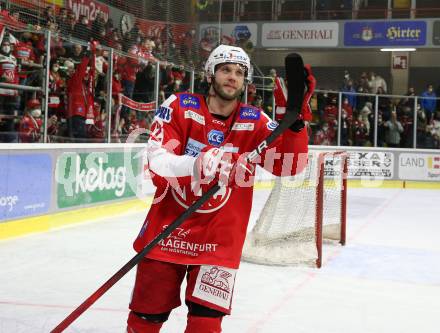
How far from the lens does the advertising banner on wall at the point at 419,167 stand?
46.9 ft

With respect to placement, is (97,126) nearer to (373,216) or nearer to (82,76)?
(82,76)

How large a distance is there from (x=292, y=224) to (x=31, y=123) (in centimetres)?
295

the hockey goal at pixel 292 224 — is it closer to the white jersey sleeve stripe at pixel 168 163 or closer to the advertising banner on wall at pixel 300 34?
the white jersey sleeve stripe at pixel 168 163

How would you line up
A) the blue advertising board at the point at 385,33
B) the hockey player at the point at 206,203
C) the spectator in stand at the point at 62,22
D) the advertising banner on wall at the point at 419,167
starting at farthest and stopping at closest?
the blue advertising board at the point at 385,33, the advertising banner on wall at the point at 419,167, the spectator in stand at the point at 62,22, the hockey player at the point at 206,203

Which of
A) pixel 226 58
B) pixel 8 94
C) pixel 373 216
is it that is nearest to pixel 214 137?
pixel 226 58

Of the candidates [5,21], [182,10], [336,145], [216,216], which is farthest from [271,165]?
[336,145]

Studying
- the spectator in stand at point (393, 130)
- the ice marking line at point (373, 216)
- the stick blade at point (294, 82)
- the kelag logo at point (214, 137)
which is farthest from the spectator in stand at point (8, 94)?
the spectator in stand at point (393, 130)

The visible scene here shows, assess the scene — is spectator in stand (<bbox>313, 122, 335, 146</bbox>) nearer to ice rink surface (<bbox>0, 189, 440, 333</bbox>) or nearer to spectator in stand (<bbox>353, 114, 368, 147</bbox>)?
spectator in stand (<bbox>353, 114, 368, 147</bbox>)

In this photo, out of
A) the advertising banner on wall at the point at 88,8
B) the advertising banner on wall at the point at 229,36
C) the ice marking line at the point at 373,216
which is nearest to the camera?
the ice marking line at the point at 373,216

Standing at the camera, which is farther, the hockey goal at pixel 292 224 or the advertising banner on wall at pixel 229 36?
the advertising banner on wall at pixel 229 36

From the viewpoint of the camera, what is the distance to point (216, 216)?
238 cm

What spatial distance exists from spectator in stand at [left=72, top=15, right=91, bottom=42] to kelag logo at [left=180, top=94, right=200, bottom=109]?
6282 millimetres

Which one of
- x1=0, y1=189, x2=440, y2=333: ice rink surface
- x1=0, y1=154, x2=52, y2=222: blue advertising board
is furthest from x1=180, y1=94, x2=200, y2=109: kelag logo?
x1=0, y1=154, x2=52, y2=222: blue advertising board

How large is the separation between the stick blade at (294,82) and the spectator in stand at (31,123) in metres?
4.94
